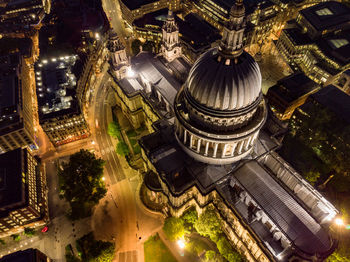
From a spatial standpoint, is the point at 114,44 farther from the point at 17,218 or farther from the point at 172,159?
the point at 17,218

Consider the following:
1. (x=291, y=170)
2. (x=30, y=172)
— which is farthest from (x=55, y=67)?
(x=291, y=170)

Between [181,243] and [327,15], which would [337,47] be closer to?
[327,15]

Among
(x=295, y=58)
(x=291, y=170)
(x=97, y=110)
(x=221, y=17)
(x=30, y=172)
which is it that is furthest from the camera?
(x=221, y=17)

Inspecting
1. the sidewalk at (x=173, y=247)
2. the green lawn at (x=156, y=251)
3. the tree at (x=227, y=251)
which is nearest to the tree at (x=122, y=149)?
the sidewalk at (x=173, y=247)

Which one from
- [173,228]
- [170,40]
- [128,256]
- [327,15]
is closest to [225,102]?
[173,228]

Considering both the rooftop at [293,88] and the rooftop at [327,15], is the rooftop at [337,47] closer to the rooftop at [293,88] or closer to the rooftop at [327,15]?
the rooftop at [327,15]

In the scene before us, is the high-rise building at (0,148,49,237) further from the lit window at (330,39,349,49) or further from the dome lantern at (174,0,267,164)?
the lit window at (330,39,349,49)

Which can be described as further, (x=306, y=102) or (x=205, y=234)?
(x=306, y=102)
